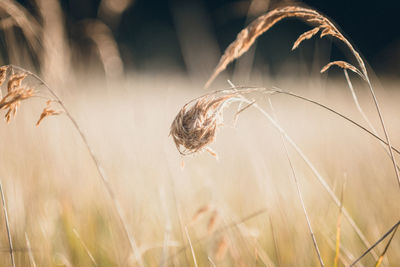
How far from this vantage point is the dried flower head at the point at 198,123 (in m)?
0.52

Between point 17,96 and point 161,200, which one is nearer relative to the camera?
point 17,96

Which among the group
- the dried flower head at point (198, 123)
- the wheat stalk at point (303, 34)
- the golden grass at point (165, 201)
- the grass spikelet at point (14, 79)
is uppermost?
the grass spikelet at point (14, 79)

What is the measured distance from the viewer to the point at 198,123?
522 millimetres

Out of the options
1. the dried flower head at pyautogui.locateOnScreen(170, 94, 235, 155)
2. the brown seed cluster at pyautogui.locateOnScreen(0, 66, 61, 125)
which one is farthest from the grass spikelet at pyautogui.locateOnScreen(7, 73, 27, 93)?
the dried flower head at pyautogui.locateOnScreen(170, 94, 235, 155)

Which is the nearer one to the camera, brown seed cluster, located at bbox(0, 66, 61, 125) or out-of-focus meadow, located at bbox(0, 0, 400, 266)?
brown seed cluster, located at bbox(0, 66, 61, 125)

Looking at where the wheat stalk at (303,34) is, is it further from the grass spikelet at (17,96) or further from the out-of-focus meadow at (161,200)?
the grass spikelet at (17,96)

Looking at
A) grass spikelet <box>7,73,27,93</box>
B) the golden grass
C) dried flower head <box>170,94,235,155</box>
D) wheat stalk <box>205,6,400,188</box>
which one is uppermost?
grass spikelet <box>7,73,27,93</box>

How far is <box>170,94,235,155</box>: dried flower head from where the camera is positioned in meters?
0.52

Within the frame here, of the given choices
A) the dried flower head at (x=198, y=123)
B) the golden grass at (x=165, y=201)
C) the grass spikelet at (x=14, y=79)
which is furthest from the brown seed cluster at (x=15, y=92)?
the golden grass at (x=165, y=201)

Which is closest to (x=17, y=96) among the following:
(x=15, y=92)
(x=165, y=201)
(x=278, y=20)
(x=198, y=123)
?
Result: (x=15, y=92)

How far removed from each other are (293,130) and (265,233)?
206cm

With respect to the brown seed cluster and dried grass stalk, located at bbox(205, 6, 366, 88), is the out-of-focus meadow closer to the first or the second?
the brown seed cluster

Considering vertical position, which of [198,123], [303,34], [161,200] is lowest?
[161,200]

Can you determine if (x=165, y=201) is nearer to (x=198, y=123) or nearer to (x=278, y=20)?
(x=198, y=123)
